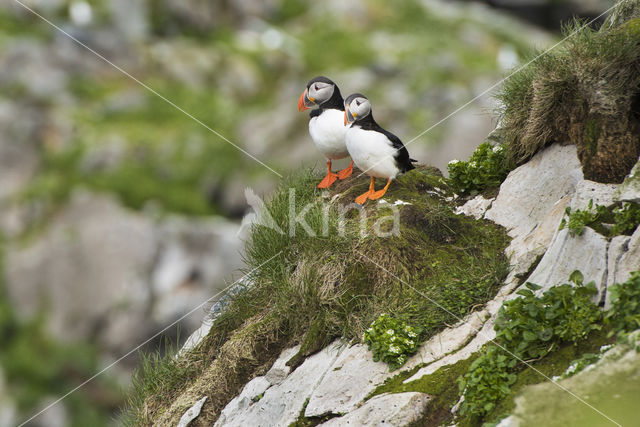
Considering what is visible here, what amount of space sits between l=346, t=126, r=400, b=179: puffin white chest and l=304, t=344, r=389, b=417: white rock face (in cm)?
200

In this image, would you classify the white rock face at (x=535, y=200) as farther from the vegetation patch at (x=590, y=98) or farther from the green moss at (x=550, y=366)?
the green moss at (x=550, y=366)

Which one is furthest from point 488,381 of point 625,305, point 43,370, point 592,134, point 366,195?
point 43,370

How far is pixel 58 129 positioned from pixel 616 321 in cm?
4436

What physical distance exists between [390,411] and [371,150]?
2.75 meters

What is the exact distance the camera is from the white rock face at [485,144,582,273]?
6.07 metres

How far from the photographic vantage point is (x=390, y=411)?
16.5ft

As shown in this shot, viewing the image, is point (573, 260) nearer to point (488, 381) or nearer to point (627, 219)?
point (627, 219)

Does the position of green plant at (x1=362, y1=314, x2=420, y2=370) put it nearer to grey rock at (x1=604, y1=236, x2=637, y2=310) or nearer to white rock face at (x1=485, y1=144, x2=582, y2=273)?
white rock face at (x1=485, y1=144, x2=582, y2=273)

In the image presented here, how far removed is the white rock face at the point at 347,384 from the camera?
215 inches

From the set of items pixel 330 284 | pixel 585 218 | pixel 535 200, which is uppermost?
pixel 330 284

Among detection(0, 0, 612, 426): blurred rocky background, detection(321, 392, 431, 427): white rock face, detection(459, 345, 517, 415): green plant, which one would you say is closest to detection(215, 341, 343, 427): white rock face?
detection(321, 392, 431, 427): white rock face

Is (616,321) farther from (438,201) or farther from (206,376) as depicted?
(206,376)

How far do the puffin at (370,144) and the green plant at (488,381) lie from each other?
2545mm

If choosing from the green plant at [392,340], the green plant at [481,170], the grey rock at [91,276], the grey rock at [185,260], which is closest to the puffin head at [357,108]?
the green plant at [481,170]
